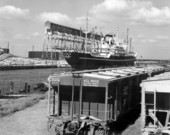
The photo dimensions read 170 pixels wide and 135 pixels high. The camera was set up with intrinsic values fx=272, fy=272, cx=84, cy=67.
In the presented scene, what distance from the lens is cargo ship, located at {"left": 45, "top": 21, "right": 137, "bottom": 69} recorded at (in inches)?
2493

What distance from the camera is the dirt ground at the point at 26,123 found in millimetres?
16391

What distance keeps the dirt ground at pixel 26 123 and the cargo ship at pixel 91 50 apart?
4021cm

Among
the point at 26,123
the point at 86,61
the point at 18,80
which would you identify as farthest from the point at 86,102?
the point at 18,80

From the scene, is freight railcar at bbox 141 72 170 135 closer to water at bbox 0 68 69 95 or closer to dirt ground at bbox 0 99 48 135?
dirt ground at bbox 0 99 48 135

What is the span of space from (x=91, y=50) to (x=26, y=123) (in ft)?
228

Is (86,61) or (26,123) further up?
(86,61)

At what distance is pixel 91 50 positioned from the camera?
86875 mm

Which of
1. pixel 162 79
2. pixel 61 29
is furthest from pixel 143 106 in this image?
pixel 61 29

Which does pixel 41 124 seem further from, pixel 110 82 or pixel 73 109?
pixel 110 82

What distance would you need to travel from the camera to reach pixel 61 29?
9931 centimetres

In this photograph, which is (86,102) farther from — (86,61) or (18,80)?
(18,80)

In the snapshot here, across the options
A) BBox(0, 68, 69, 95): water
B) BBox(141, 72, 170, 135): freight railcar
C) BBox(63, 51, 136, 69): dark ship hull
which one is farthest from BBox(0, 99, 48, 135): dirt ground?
BBox(63, 51, 136, 69): dark ship hull

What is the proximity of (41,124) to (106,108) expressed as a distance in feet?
18.4

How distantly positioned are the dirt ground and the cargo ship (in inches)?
1583
